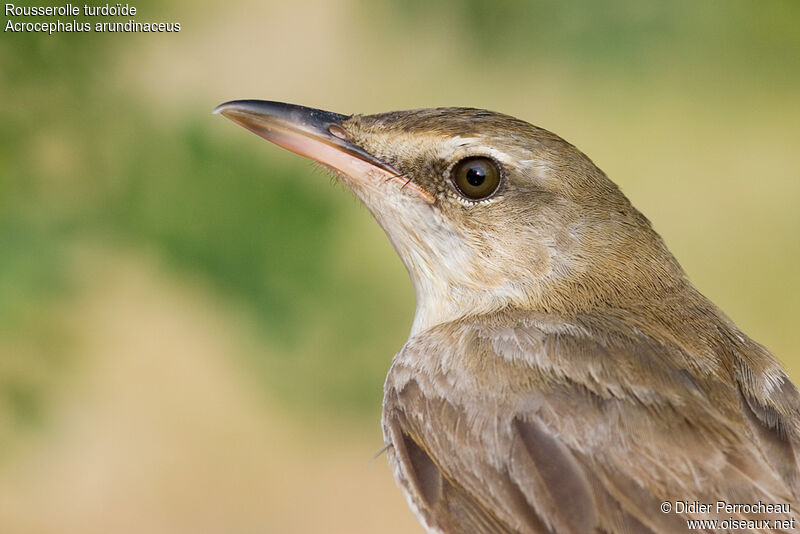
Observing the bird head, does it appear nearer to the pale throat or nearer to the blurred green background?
the pale throat

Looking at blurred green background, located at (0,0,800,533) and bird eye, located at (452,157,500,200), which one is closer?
bird eye, located at (452,157,500,200)

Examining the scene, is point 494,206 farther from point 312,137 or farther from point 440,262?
point 312,137

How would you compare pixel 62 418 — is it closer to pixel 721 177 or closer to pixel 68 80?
pixel 68 80

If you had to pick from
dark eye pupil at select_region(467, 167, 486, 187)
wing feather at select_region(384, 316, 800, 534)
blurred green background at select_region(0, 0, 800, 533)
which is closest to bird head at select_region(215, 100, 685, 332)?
dark eye pupil at select_region(467, 167, 486, 187)

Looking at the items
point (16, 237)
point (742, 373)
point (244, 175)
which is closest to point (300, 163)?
point (244, 175)

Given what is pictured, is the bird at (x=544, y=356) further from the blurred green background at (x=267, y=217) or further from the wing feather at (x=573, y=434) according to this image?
the blurred green background at (x=267, y=217)

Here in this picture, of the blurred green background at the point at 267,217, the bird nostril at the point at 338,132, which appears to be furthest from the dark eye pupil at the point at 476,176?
the blurred green background at the point at 267,217

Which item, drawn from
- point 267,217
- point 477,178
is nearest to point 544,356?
point 477,178

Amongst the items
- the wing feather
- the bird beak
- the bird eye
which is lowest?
the wing feather
